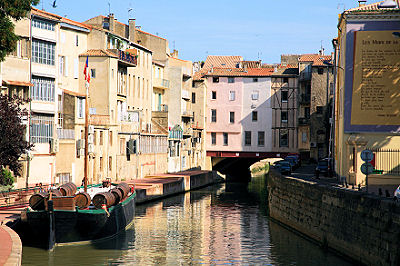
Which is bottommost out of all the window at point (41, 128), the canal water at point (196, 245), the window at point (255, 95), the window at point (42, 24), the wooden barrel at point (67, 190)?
the canal water at point (196, 245)

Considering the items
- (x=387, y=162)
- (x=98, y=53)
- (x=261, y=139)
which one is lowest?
(x=387, y=162)

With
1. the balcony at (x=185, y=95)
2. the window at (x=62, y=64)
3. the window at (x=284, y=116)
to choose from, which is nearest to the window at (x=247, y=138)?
the window at (x=284, y=116)

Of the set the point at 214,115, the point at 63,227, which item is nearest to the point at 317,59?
the point at 214,115

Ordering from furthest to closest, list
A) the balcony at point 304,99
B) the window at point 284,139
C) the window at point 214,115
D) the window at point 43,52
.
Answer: the window at point 214,115
the window at point 284,139
the balcony at point 304,99
the window at point 43,52

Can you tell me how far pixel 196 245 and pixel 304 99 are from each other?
199 ft

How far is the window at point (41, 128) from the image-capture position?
2176 inches

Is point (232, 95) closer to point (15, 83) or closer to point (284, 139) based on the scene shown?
point (284, 139)

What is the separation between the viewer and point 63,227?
36312mm

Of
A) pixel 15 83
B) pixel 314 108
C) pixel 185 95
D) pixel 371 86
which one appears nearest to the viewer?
pixel 371 86

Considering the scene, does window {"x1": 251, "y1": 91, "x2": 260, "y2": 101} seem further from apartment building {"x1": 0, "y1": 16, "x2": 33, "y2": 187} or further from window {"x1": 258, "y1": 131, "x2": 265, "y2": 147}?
apartment building {"x1": 0, "y1": 16, "x2": 33, "y2": 187}

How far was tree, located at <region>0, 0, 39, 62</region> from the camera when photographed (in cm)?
3672

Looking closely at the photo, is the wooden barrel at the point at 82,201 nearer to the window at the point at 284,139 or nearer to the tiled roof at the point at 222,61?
the window at the point at 284,139

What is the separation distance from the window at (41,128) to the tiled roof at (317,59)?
45.8 meters

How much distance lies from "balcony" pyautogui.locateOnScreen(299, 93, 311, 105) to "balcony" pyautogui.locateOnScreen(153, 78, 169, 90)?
18.6m
